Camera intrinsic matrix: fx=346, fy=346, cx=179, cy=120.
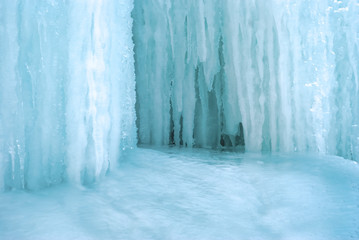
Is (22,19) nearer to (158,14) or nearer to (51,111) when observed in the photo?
(51,111)

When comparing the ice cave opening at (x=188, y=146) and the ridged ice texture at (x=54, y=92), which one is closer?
the ice cave opening at (x=188, y=146)

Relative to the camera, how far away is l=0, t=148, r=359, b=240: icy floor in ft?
5.87

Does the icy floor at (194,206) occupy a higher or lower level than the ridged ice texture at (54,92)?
lower

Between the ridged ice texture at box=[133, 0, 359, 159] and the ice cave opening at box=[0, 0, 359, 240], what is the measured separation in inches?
0.6

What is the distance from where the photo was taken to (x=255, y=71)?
14.4 ft

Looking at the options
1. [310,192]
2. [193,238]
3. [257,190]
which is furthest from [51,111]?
[310,192]

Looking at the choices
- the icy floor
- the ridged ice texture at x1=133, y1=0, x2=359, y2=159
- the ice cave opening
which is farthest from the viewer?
Result: the ridged ice texture at x1=133, y1=0, x2=359, y2=159

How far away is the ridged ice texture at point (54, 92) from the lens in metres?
2.18

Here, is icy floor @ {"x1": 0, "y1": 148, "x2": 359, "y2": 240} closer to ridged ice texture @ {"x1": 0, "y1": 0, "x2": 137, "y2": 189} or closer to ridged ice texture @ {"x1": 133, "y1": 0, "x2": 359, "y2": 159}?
ridged ice texture @ {"x1": 0, "y1": 0, "x2": 137, "y2": 189}

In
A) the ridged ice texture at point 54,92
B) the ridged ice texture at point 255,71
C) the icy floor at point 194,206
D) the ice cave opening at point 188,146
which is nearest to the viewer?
the icy floor at point 194,206

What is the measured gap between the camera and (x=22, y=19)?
2223 millimetres

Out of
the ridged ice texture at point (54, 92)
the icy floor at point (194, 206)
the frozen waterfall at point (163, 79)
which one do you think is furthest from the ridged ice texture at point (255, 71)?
the ridged ice texture at point (54, 92)

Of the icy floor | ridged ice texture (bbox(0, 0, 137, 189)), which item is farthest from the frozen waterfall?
the icy floor

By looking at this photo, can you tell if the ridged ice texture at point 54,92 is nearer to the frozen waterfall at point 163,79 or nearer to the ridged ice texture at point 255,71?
the frozen waterfall at point 163,79
